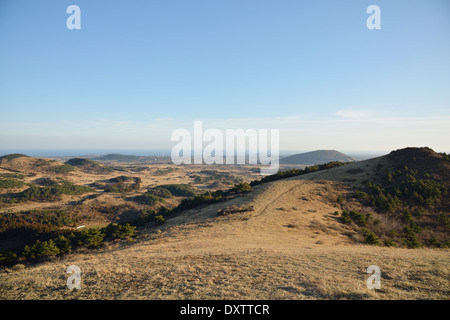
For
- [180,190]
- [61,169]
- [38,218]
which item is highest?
[61,169]

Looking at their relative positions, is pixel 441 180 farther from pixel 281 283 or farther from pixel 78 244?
pixel 78 244

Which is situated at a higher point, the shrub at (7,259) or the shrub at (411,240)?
the shrub at (411,240)

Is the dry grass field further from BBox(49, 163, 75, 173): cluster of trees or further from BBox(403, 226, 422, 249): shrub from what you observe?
BBox(49, 163, 75, 173): cluster of trees

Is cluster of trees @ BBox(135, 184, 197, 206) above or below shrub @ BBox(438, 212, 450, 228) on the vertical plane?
below

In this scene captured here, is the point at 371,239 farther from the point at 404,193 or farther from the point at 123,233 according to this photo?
the point at 123,233

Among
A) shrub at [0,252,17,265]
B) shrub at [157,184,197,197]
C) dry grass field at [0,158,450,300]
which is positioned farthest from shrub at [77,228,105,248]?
shrub at [157,184,197,197]

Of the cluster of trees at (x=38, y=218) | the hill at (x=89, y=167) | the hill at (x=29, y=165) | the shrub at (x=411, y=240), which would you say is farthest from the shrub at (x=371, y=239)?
the hill at (x=89, y=167)

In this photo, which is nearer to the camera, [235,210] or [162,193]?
[235,210]

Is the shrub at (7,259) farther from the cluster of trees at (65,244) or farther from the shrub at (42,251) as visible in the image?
the shrub at (42,251)

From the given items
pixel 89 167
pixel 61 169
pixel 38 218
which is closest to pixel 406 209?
pixel 38 218

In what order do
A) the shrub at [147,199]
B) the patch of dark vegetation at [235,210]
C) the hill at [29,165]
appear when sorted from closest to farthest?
the patch of dark vegetation at [235,210]
the shrub at [147,199]
the hill at [29,165]

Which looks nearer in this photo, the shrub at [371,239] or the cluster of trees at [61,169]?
the shrub at [371,239]

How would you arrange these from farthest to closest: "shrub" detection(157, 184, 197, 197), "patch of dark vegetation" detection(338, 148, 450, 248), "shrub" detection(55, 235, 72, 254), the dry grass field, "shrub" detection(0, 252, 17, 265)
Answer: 1. "shrub" detection(157, 184, 197, 197)
2. "shrub" detection(55, 235, 72, 254)
3. "patch of dark vegetation" detection(338, 148, 450, 248)
4. "shrub" detection(0, 252, 17, 265)
5. the dry grass field

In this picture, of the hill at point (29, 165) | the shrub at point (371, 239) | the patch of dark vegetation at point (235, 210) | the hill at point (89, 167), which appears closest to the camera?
the shrub at point (371, 239)
